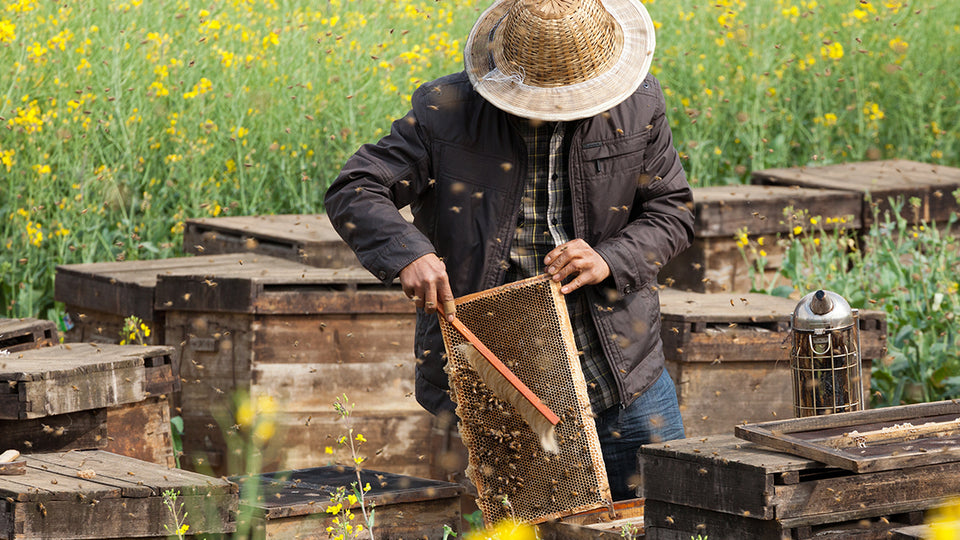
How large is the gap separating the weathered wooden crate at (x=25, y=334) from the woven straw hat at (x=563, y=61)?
2.02 meters

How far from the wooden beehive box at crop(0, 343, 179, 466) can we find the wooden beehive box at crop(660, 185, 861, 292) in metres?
2.27

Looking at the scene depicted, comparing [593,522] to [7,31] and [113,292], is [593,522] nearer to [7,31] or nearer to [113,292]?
[113,292]

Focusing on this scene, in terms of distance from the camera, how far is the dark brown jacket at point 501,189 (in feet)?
10.4

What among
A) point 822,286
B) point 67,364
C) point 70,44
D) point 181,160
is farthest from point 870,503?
point 70,44

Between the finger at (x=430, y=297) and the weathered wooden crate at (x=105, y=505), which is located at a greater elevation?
the finger at (x=430, y=297)

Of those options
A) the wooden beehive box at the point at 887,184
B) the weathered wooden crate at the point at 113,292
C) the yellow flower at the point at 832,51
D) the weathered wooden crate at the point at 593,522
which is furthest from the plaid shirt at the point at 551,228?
the yellow flower at the point at 832,51

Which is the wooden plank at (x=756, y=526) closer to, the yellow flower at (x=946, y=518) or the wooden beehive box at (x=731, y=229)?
the yellow flower at (x=946, y=518)

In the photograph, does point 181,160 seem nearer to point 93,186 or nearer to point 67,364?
point 93,186

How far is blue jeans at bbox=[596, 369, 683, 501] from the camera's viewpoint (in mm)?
3295

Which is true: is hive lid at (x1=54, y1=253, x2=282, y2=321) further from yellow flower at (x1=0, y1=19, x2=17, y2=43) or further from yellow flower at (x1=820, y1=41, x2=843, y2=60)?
yellow flower at (x1=820, y1=41, x2=843, y2=60)

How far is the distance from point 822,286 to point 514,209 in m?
2.57

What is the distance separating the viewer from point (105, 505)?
3.15 metres

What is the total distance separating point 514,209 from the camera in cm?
319

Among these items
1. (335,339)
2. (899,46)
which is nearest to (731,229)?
(335,339)
